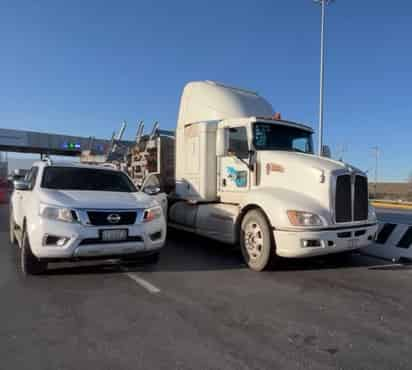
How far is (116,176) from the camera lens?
6684 millimetres

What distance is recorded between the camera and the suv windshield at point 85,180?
5848 mm

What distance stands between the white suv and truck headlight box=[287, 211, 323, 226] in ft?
6.93

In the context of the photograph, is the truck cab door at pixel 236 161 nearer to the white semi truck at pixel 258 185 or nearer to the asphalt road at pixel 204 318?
the white semi truck at pixel 258 185

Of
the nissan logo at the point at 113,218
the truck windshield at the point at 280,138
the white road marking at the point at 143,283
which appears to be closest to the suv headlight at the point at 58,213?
the nissan logo at the point at 113,218

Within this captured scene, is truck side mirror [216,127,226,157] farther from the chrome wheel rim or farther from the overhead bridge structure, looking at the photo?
the overhead bridge structure

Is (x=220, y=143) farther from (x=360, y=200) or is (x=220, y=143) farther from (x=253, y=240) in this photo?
(x=360, y=200)

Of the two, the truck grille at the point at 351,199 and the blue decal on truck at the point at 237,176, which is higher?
the blue decal on truck at the point at 237,176

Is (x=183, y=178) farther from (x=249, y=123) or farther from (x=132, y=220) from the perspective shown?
(x=132, y=220)

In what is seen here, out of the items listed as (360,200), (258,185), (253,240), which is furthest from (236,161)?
(360,200)

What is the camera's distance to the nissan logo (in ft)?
16.4

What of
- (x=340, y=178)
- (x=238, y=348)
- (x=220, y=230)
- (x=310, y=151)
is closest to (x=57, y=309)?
(x=238, y=348)

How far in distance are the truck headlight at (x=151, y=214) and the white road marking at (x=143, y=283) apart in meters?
0.89

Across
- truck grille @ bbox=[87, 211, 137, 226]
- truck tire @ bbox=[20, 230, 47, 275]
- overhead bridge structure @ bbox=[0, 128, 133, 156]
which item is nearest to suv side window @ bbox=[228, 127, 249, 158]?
truck grille @ bbox=[87, 211, 137, 226]

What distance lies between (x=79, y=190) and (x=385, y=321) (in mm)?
4793
